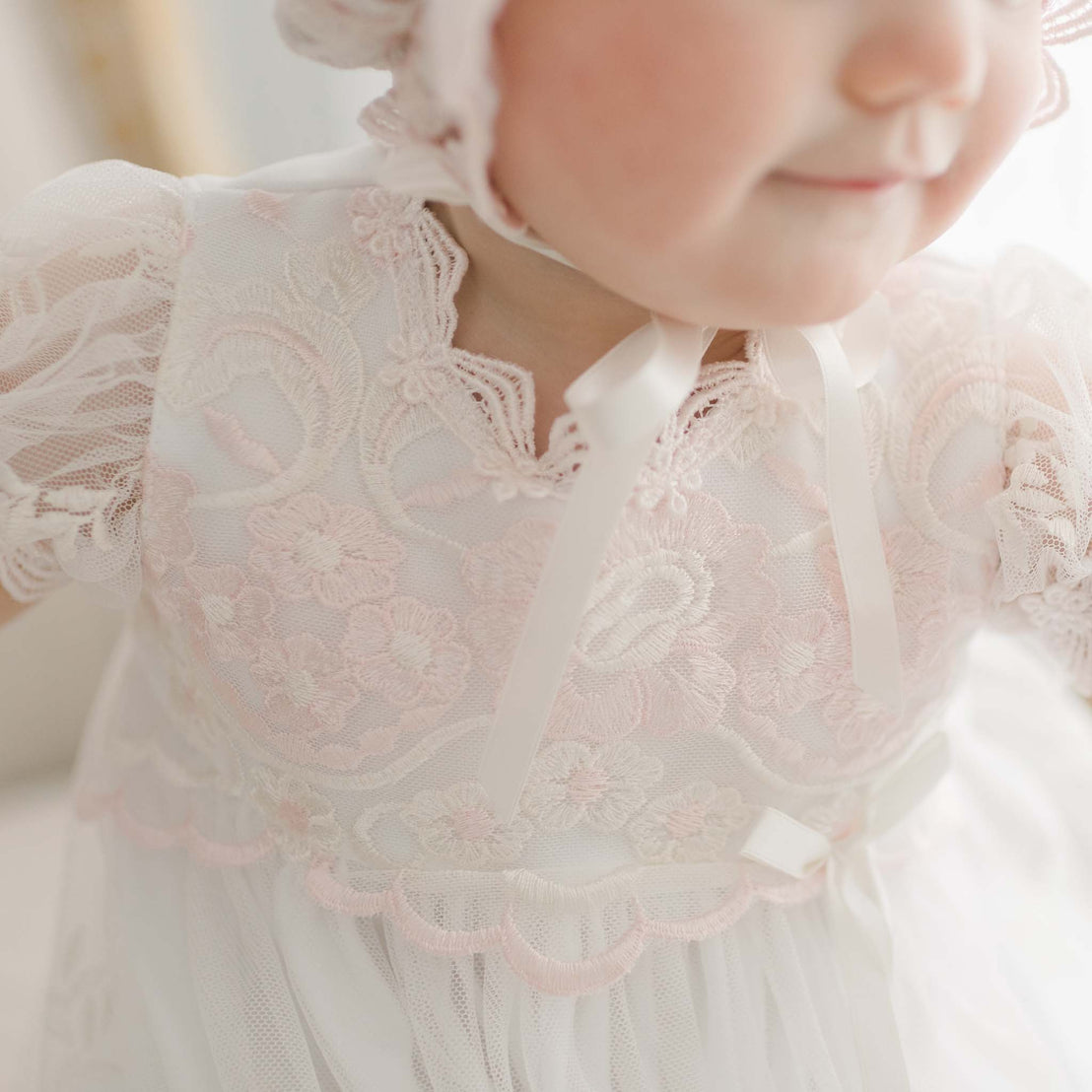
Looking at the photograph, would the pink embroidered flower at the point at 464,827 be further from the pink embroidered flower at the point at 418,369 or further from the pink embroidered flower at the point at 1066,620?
the pink embroidered flower at the point at 1066,620

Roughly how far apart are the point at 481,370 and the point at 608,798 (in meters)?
0.26

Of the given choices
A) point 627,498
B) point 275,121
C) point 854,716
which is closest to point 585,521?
point 627,498

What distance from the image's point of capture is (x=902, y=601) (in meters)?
0.70

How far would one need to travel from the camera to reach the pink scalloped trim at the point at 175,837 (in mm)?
755

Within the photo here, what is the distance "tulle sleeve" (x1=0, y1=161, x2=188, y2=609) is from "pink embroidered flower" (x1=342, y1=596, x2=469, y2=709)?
147mm

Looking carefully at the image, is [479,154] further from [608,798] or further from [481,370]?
[608,798]

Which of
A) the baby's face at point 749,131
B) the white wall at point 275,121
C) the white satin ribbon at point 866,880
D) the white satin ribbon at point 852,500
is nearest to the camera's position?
the baby's face at point 749,131

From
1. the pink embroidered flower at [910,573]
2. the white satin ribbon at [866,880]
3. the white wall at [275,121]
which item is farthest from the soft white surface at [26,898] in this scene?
the pink embroidered flower at [910,573]

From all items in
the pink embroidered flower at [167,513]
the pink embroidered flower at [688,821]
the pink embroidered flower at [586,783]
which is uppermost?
the pink embroidered flower at [167,513]

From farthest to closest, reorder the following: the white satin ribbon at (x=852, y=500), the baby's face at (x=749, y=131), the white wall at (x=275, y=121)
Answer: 1. the white wall at (x=275, y=121)
2. the white satin ribbon at (x=852, y=500)
3. the baby's face at (x=749, y=131)

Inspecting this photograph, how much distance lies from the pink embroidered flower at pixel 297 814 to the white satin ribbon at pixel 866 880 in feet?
0.84

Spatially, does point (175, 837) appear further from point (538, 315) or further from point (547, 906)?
point (538, 315)

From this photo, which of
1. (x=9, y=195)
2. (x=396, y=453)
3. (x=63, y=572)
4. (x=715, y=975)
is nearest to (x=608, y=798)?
(x=715, y=975)

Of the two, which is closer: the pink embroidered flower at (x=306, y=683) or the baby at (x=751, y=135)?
the baby at (x=751, y=135)
